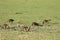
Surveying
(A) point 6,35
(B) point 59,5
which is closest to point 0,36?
(A) point 6,35

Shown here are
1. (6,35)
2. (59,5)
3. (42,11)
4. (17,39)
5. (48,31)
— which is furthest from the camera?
(59,5)

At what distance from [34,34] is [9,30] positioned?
2.09 meters

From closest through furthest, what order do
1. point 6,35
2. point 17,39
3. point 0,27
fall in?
1. point 17,39
2. point 6,35
3. point 0,27

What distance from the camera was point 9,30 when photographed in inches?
656

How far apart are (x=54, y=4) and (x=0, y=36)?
59.3ft

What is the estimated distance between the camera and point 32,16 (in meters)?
24.0

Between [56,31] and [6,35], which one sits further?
[56,31]

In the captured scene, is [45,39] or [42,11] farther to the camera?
[42,11]

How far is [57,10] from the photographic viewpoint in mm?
27906

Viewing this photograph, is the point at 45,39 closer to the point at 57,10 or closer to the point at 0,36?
the point at 0,36

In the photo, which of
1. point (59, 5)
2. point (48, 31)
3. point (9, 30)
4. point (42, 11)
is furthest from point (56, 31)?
point (59, 5)

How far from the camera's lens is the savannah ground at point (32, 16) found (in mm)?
14836

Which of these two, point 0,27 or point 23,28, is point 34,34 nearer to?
point 23,28

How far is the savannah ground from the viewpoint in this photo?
14836mm
